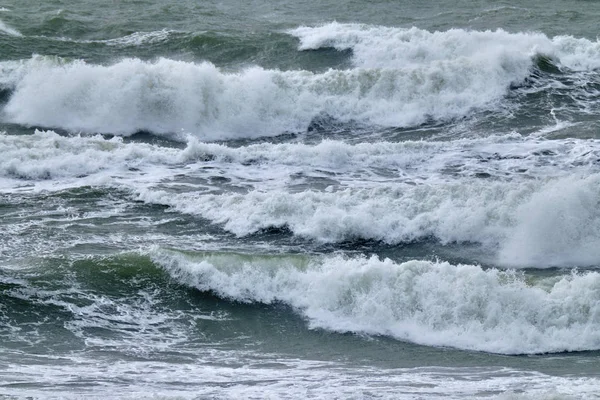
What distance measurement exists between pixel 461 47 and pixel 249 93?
564 centimetres

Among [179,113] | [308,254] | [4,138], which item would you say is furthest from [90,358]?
[179,113]

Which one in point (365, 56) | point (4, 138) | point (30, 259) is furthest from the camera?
point (365, 56)

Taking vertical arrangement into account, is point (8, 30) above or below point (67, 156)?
above

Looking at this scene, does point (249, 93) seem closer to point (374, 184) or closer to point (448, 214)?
point (374, 184)

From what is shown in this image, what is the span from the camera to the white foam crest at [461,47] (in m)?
24.8

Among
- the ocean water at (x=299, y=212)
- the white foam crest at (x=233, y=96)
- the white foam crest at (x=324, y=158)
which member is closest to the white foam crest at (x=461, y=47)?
the ocean water at (x=299, y=212)

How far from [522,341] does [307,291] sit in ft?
9.11

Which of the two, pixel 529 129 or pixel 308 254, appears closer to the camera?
pixel 308 254

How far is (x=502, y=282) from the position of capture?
1346cm

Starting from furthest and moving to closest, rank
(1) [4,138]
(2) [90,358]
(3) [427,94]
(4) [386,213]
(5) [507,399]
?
1. (3) [427,94]
2. (1) [4,138]
3. (4) [386,213]
4. (2) [90,358]
5. (5) [507,399]

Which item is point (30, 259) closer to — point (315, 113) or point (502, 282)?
point (502, 282)

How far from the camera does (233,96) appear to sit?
2294cm

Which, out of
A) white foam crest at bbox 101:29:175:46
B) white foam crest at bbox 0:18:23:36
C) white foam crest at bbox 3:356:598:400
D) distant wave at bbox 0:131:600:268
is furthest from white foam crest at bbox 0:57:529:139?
white foam crest at bbox 3:356:598:400

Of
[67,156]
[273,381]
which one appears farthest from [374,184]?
[273,381]
